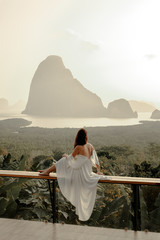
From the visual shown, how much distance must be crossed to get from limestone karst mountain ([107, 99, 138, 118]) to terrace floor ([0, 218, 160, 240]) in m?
7.96

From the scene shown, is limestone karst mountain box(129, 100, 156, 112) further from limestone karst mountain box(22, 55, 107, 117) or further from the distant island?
Answer: limestone karst mountain box(22, 55, 107, 117)

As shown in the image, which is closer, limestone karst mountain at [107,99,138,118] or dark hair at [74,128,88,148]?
dark hair at [74,128,88,148]

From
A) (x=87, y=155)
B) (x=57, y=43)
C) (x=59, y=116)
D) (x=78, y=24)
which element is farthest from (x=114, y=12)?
(x=87, y=155)

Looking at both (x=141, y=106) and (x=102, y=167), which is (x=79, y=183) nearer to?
(x=102, y=167)

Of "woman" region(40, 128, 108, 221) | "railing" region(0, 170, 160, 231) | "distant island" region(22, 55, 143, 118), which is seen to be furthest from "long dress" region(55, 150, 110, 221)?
"distant island" region(22, 55, 143, 118)

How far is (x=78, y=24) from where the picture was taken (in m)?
9.80

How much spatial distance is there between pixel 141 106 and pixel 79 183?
799 centimetres

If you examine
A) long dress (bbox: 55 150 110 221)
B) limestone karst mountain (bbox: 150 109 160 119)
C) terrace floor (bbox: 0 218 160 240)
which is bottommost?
terrace floor (bbox: 0 218 160 240)

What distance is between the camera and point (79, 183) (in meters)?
3.45

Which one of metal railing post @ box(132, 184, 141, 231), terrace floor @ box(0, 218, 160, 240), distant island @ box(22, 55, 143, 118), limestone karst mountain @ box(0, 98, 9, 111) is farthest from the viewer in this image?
distant island @ box(22, 55, 143, 118)

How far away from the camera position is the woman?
3.43 m

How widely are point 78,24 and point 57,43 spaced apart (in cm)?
136

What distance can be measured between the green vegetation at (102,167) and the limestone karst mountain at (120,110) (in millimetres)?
478

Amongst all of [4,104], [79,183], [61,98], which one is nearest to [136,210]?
[79,183]
